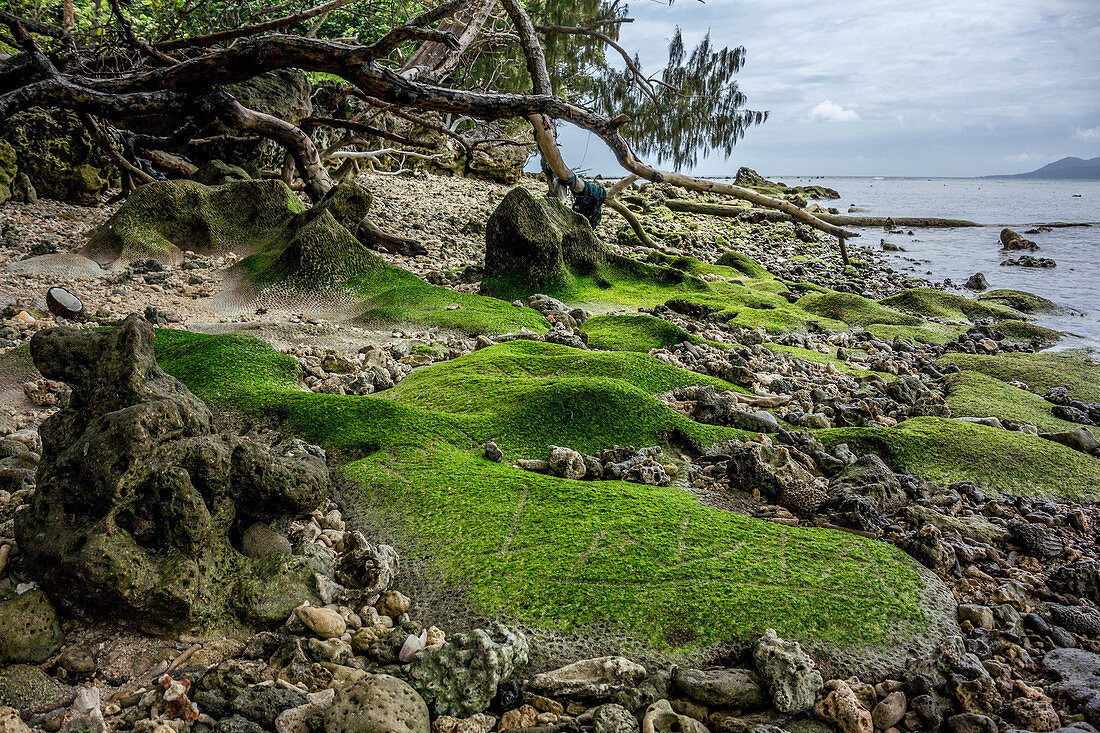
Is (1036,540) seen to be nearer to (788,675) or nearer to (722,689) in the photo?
(788,675)

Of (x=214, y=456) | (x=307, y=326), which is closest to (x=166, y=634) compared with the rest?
(x=214, y=456)

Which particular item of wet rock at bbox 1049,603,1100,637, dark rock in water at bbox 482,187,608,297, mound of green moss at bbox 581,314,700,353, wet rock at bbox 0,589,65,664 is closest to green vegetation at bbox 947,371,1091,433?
mound of green moss at bbox 581,314,700,353

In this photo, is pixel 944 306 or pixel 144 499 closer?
pixel 144 499

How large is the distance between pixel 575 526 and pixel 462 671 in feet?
3.77

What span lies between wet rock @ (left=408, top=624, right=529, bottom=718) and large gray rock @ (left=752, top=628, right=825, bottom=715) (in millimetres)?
973

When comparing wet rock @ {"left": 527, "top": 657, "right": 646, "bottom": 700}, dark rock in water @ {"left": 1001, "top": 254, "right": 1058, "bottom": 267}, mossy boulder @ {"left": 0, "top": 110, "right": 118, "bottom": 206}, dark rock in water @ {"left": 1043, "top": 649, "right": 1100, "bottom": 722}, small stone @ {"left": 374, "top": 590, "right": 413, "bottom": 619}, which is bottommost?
dark rock in water @ {"left": 1043, "top": 649, "right": 1100, "bottom": 722}

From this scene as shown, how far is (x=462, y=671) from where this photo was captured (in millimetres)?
2525

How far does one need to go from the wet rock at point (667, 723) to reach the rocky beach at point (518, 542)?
0.09 feet

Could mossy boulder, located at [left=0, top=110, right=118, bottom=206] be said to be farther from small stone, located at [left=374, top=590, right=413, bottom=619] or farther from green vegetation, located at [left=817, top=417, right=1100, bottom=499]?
green vegetation, located at [left=817, top=417, right=1100, bottom=499]

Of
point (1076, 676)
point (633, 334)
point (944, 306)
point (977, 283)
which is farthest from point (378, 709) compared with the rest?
point (977, 283)

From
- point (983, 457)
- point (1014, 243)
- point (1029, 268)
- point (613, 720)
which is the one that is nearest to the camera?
point (613, 720)

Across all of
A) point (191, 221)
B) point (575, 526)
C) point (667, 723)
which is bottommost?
point (667, 723)

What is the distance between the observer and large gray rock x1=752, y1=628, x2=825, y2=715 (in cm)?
255

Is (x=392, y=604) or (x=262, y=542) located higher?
(x=262, y=542)
